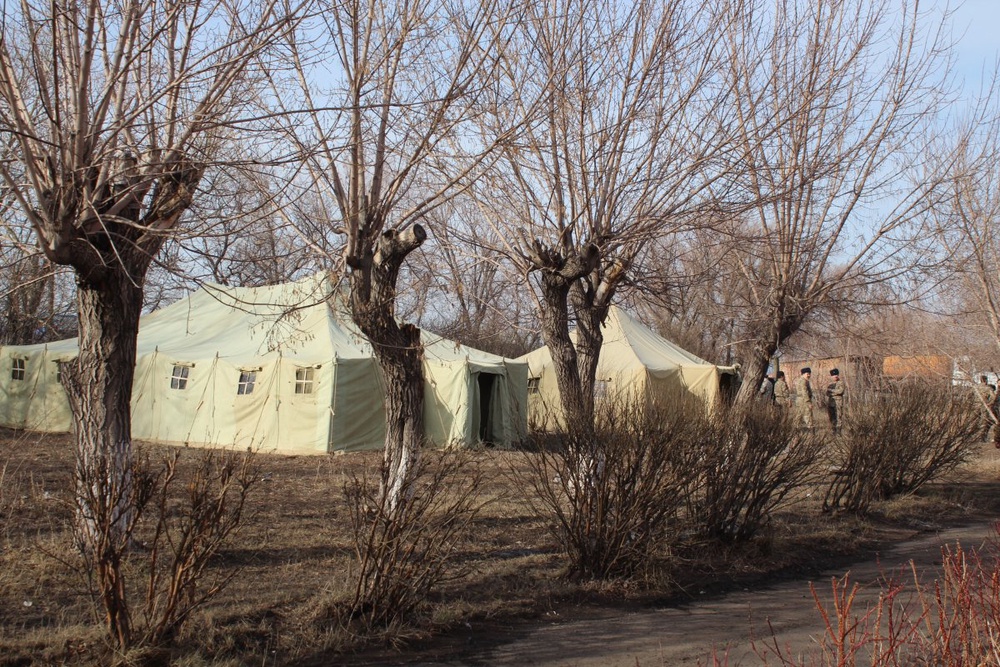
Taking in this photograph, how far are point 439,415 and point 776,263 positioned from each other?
8190 millimetres

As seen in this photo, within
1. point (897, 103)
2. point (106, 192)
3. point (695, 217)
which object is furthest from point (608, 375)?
point (106, 192)

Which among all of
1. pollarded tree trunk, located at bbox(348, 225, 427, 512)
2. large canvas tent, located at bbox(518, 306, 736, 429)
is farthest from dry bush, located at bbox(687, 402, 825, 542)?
large canvas tent, located at bbox(518, 306, 736, 429)

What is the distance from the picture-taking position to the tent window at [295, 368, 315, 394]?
673 inches

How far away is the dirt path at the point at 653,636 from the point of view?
528cm

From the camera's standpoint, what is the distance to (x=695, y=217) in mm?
9727

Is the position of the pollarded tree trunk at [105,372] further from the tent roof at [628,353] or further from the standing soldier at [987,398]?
the tent roof at [628,353]

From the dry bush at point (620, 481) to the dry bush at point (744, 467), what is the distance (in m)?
0.62

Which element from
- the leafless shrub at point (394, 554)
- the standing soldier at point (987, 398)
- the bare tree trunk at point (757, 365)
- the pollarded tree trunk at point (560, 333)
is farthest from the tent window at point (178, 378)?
the standing soldier at point (987, 398)

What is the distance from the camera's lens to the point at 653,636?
5.82 m

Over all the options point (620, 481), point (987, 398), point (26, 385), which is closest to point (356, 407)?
point (26, 385)

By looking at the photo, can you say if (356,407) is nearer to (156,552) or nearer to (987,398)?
(987,398)

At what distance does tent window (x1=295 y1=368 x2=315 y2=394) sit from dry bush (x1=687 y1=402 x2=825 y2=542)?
10638 mm

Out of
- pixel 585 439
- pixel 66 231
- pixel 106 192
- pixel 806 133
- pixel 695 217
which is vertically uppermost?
pixel 806 133

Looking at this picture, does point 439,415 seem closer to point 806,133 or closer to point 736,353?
point 806,133
